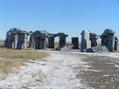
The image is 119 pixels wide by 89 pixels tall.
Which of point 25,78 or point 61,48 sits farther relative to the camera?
point 61,48

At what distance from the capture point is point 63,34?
60438 millimetres

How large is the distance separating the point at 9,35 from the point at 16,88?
4591cm

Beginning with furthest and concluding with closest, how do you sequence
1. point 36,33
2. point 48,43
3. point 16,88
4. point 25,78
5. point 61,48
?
point 48,43, point 36,33, point 61,48, point 25,78, point 16,88

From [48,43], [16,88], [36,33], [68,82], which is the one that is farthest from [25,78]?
[48,43]

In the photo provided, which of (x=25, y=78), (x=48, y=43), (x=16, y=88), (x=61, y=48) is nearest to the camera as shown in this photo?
(x=16, y=88)

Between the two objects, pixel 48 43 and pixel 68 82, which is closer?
pixel 68 82

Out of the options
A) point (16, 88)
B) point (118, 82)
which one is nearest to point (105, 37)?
point (118, 82)

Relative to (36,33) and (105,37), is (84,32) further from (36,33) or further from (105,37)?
(36,33)

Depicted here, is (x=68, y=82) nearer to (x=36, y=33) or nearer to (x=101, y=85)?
(x=101, y=85)

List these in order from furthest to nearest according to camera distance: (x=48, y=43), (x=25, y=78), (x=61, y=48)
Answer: (x=48, y=43)
(x=61, y=48)
(x=25, y=78)

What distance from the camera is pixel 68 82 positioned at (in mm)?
14680

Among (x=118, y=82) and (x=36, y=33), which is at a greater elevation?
(x=36, y=33)

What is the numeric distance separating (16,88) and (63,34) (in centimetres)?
4823

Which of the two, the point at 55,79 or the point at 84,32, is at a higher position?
the point at 84,32
